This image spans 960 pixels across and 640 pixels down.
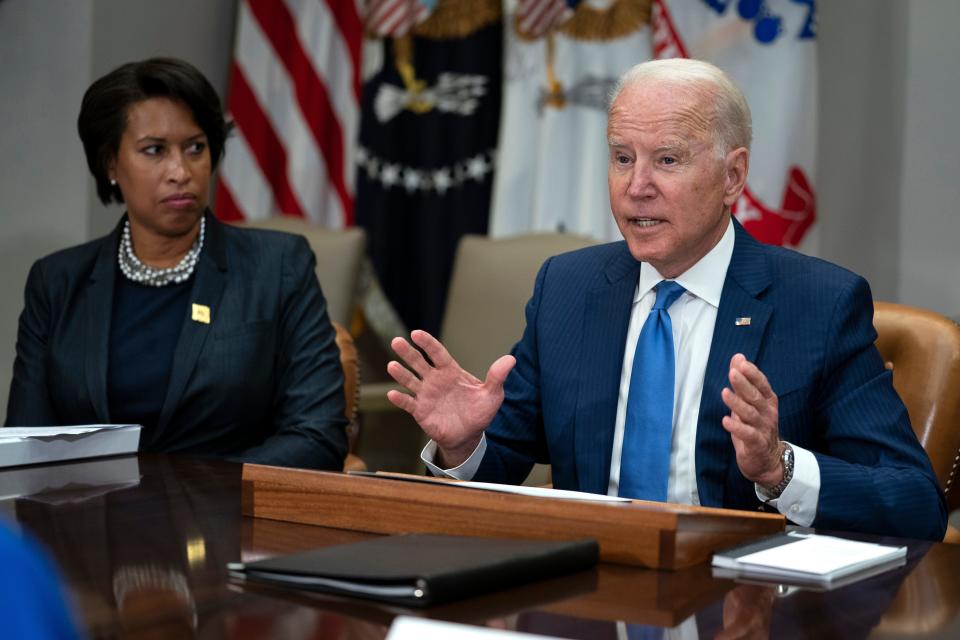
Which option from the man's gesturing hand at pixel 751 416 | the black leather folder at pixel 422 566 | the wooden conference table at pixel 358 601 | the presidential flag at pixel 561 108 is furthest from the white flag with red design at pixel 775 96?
the black leather folder at pixel 422 566

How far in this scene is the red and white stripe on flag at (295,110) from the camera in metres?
4.61

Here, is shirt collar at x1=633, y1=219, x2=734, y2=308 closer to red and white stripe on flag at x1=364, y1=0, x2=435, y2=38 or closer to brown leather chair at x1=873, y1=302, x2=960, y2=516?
brown leather chair at x1=873, y1=302, x2=960, y2=516

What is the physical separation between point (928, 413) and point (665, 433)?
65 cm

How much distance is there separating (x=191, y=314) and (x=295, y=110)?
2.00 meters

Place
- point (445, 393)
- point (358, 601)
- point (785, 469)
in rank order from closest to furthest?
point (358, 601), point (785, 469), point (445, 393)

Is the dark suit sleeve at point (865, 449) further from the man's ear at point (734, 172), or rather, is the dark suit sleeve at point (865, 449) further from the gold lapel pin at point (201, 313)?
the gold lapel pin at point (201, 313)

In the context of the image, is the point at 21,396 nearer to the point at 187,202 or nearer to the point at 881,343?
the point at 187,202

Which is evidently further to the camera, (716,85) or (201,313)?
(201,313)

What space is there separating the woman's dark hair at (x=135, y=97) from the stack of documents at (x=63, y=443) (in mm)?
1001

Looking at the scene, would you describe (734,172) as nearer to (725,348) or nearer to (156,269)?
(725,348)

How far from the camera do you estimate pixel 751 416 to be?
1.71 meters

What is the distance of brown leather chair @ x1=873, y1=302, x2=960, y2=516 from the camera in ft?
7.87

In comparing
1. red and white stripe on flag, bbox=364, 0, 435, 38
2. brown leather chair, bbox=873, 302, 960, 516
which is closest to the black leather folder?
brown leather chair, bbox=873, 302, 960, 516

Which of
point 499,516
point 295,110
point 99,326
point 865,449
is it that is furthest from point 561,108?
point 499,516
